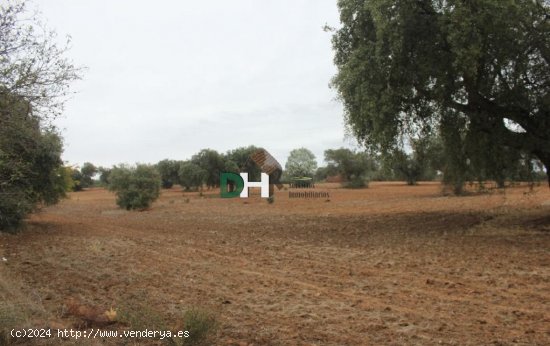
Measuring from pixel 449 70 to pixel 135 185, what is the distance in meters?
26.1

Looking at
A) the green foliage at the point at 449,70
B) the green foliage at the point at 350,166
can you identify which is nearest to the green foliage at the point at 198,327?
the green foliage at the point at 449,70

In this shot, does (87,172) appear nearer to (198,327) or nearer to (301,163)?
(301,163)

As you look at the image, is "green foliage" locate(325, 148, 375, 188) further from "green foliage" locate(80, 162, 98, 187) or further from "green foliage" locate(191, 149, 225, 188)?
"green foliage" locate(80, 162, 98, 187)

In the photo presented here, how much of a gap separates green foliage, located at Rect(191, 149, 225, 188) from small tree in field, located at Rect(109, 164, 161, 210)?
19325mm

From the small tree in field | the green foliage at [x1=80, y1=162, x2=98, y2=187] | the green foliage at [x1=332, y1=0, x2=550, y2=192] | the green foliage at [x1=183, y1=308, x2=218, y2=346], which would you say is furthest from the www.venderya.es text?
the green foliage at [x1=80, y1=162, x2=98, y2=187]

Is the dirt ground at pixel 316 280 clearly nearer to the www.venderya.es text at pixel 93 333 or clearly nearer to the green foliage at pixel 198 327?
the www.venderya.es text at pixel 93 333

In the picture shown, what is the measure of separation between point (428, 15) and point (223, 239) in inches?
382

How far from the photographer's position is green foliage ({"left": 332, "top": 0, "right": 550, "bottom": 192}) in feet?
41.8

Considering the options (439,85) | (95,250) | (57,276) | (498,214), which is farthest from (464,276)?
(498,214)

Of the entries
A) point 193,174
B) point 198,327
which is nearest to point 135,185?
point 193,174

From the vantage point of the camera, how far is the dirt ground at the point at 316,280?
583cm

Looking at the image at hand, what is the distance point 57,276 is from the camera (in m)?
9.02

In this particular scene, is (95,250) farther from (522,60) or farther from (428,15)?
(522,60)

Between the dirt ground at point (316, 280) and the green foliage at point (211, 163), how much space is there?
37618 millimetres
